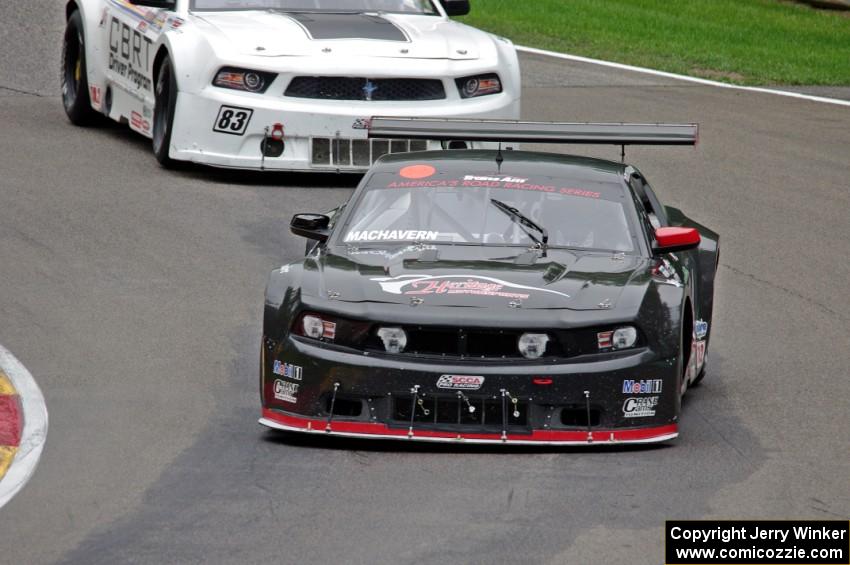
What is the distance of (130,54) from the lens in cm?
1514

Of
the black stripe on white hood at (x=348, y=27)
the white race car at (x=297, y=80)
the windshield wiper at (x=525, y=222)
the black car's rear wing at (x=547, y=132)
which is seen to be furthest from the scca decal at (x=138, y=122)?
the windshield wiper at (x=525, y=222)

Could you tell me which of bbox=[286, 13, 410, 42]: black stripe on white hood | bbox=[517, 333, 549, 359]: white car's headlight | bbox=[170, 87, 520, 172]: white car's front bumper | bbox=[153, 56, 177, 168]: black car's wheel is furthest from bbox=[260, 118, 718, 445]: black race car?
bbox=[286, 13, 410, 42]: black stripe on white hood

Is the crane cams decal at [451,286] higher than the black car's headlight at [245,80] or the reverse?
higher

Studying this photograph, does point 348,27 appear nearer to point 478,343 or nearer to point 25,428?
point 25,428

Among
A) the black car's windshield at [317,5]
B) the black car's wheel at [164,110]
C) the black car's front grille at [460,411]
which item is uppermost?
the black car's front grille at [460,411]

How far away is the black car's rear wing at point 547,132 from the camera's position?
921cm

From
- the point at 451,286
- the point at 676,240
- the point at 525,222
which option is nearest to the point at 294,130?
the point at 525,222

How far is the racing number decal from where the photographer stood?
13.7m

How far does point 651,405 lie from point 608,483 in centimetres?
64

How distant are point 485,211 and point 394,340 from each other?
1.39 m

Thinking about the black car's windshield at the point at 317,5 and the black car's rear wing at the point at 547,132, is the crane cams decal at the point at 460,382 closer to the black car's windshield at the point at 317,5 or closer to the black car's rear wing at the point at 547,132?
the black car's rear wing at the point at 547,132

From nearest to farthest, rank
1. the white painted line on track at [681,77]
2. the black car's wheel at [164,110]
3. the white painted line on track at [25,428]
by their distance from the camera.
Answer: the white painted line on track at [25,428], the black car's wheel at [164,110], the white painted line on track at [681,77]

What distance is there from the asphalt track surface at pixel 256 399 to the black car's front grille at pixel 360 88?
79cm

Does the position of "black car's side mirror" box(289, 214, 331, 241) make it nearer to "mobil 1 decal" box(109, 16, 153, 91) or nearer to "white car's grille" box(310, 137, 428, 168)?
"white car's grille" box(310, 137, 428, 168)
